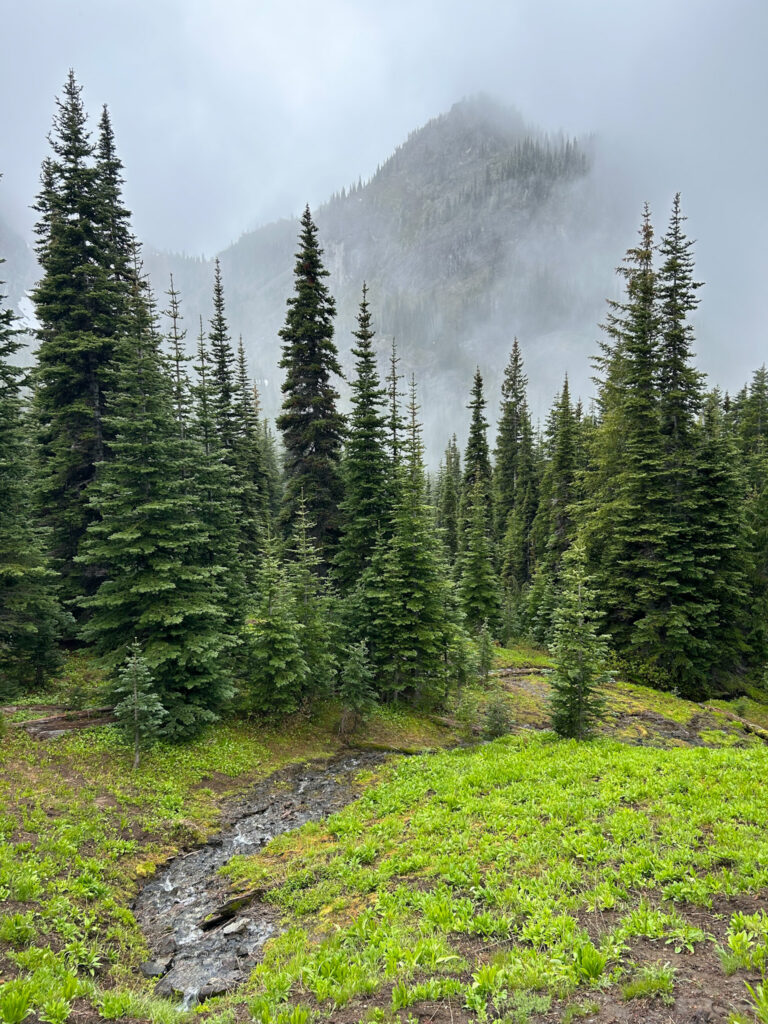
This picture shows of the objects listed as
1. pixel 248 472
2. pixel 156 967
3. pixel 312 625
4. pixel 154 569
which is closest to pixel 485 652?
pixel 312 625

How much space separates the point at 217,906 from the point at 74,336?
2302cm

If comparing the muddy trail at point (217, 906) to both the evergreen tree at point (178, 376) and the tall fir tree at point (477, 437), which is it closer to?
the evergreen tree at point (178, 376)

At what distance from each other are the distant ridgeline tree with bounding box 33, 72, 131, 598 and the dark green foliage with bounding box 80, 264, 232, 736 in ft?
19.1

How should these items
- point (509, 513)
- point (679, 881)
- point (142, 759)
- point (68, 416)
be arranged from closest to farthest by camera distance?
point (679, 881) → point (142, 759) → point (68, 416) → point (509, 513)

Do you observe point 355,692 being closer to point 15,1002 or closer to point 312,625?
point 312,625

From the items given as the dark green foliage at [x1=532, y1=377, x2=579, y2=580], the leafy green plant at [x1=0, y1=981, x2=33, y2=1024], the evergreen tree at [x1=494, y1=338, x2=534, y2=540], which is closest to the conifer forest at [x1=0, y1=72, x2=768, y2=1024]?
the leafy green plant at [x1=0, y1=981, x2=33, y2=1024]

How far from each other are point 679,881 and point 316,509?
62.6ft

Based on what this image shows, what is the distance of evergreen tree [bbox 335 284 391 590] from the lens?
71.2ft

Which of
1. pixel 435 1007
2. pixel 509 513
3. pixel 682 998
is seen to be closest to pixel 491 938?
pixel 435 1007

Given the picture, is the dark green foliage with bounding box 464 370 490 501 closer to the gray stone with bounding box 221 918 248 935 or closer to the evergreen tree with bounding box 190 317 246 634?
the evergreen tree with bounding box 190 317 246 634

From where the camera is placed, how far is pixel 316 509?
23.3 metres

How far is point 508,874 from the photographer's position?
7.49 m

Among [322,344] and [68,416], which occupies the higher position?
[322,344]

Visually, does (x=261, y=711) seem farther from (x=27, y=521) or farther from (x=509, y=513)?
(x=509, y=513)
